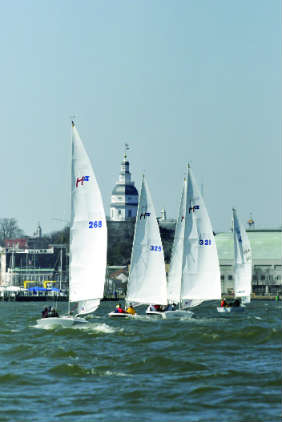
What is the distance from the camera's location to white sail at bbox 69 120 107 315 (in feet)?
152

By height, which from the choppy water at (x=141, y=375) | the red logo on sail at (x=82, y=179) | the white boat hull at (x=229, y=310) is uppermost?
the red logo on sail at (x=82, y=179)

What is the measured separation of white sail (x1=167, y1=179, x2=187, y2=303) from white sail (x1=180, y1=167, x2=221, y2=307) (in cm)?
107

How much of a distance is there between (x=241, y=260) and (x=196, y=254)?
32104mm

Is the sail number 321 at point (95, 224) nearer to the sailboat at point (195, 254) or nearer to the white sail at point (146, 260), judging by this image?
the white sail at point (146, 260)

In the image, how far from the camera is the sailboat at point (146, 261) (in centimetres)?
6047

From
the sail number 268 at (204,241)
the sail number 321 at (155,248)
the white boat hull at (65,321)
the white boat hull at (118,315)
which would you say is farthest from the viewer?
the sail number 268 at (204,241)

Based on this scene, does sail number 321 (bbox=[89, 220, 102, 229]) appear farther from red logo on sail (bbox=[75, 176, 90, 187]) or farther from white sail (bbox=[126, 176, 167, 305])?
white sail (bbox=[126, 176, 167, 305])

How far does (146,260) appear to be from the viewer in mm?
60562

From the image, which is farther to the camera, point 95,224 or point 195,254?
point 195,254

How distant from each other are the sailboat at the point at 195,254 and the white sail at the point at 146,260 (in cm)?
229

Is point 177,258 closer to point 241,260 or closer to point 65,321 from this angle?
point 65,321

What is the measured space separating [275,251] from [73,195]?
467ft

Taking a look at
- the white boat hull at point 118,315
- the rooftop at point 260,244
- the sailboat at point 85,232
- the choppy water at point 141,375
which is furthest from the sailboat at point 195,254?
the rooftop at point 260,244

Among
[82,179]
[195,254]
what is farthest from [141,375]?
[195,254]
